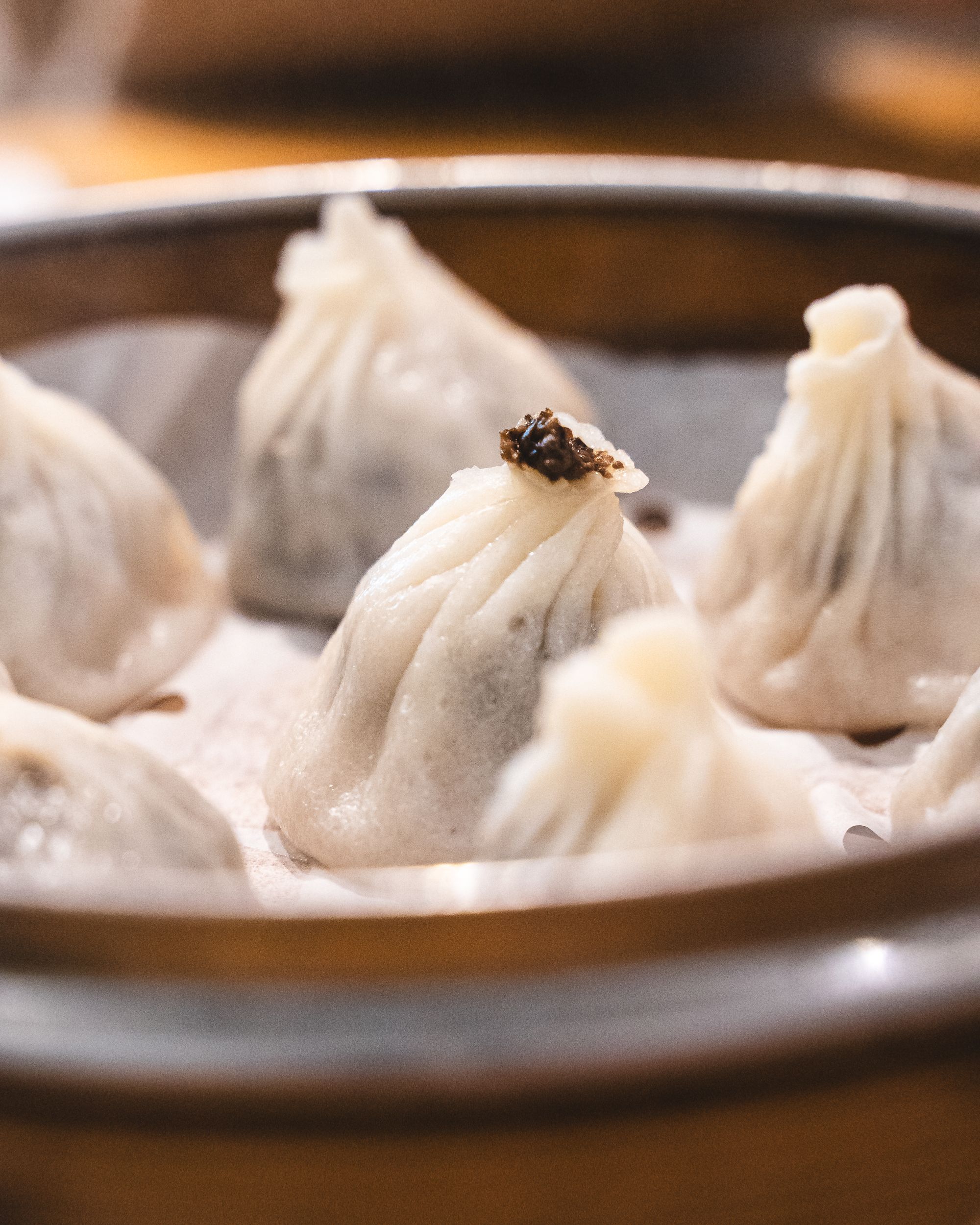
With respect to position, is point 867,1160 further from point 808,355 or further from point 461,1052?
point 808,355

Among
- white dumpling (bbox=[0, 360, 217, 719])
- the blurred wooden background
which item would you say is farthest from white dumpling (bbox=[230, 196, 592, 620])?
the blurred wooden background

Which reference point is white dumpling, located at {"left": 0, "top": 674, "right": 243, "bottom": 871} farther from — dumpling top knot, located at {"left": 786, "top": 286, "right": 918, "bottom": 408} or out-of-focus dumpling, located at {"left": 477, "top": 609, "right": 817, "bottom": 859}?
dumpling top knot, located at {"left": 786, "top": 286, "right": 918, "bottom": 408}

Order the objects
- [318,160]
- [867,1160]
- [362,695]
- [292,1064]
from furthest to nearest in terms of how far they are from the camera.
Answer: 1. [318,160]
2. [362,695]
3. [867,1160]
4. [292,1064]

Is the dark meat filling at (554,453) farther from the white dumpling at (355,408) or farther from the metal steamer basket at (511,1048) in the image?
the white dumpling at (355,408)

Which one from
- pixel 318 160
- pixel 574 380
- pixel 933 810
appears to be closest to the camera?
pixel 933 810

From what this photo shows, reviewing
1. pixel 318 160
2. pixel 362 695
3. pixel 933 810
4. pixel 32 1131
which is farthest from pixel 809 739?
pixel 318 160

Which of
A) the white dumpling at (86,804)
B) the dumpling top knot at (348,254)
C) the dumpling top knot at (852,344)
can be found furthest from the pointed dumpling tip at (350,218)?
the white dumpling at (86,804)
